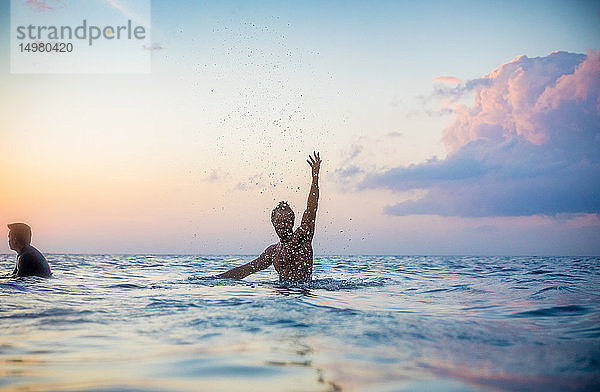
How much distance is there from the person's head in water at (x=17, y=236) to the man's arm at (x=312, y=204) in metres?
5.66

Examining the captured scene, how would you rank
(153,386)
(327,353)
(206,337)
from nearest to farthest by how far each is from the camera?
1. (153,386)
2. (327,353)
3. (206,337)

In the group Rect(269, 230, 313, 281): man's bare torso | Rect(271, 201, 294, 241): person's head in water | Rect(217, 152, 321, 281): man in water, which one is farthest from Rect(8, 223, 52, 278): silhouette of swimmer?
Rect(271, 201, 294, 241): person's head in water

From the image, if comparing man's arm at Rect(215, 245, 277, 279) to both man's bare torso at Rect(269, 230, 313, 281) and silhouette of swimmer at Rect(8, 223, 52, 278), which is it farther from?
silhouette of swimmer at Rect(8, 223, 52, 278)

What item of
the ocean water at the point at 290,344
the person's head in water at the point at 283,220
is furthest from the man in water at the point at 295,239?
the ocean water at the point at 290,344

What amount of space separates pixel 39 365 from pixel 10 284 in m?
5.60

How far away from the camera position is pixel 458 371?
9.60 ft

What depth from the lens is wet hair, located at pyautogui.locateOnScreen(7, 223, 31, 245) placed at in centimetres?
918

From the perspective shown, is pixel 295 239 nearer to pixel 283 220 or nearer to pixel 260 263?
pixel 283 220

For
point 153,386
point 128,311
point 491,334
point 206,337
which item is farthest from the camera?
point 128,311

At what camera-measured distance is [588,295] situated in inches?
291

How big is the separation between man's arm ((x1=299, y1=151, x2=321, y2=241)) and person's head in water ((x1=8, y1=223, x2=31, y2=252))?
5.66 metres

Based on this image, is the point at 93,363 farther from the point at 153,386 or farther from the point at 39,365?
the point at 153,386

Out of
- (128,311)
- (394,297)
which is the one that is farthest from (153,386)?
(394,297)

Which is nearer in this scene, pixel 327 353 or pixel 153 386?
pixel 153 386
